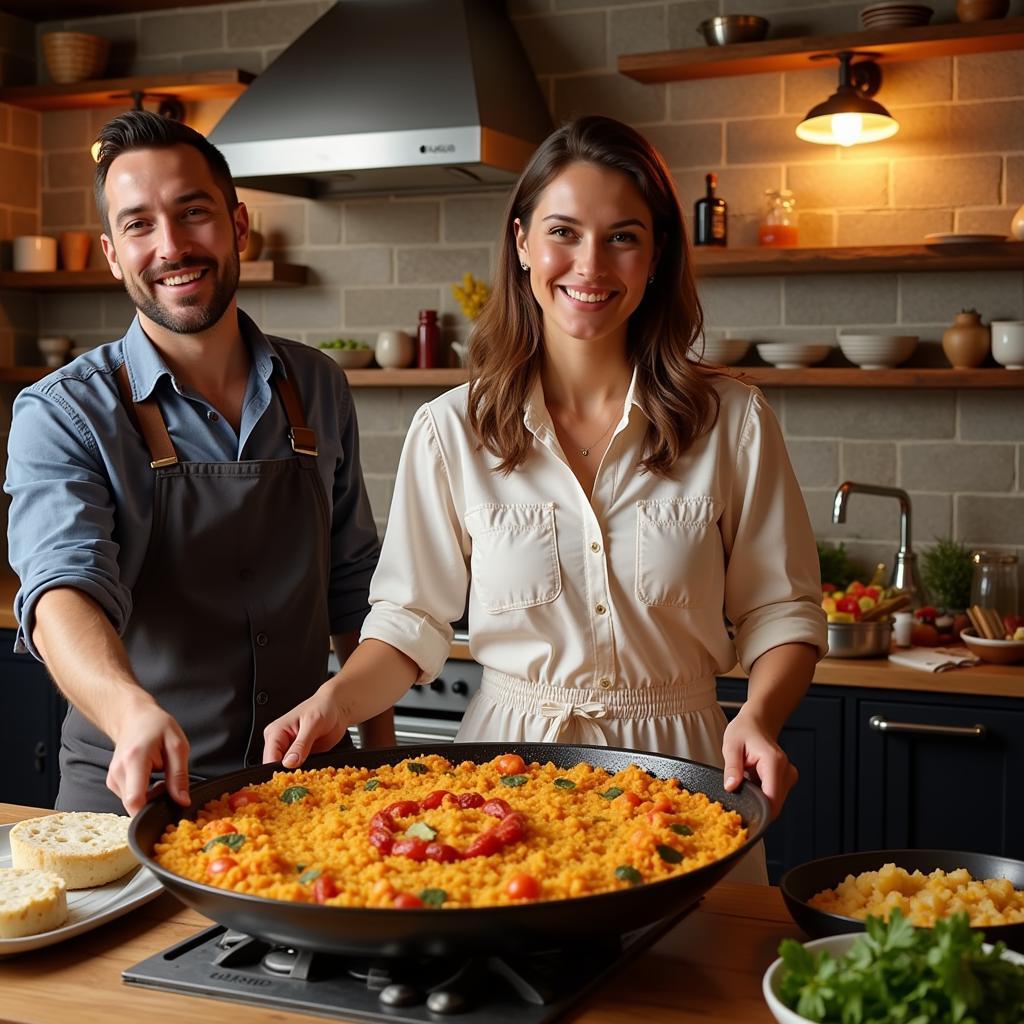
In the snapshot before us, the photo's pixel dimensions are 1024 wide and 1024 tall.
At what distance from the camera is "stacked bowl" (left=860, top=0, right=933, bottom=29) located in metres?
3.54

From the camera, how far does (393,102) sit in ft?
12.1

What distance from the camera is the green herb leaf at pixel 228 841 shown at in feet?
4.62

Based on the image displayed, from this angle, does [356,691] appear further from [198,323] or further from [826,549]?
[826,549]

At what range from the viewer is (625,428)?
205 cm

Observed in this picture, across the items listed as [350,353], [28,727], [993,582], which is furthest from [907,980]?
[350,353]

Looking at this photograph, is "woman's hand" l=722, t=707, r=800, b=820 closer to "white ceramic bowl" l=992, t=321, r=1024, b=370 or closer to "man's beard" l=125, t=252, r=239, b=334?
"man's beard" l=125, t=252, r=239, b=334

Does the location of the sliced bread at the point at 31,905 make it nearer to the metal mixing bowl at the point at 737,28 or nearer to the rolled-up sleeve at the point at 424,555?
the rolled-up sleeve at the point at 424,555

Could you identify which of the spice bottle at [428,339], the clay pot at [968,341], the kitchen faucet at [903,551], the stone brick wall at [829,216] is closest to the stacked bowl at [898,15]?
the stone brick wall at [829,216]

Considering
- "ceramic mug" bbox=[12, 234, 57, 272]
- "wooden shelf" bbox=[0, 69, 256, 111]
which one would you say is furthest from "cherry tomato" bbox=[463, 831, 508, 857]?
"ceramic mug" bbox=[12, 234, 57, 272]

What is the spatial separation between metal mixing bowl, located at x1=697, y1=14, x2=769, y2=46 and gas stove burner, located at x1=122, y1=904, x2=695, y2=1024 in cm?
293

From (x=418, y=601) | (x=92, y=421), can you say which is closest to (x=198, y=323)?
(x=92, y=421)

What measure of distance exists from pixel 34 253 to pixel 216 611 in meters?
2.89

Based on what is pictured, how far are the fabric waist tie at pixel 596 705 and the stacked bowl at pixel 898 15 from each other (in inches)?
88.9

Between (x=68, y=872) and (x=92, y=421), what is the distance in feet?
2.55
